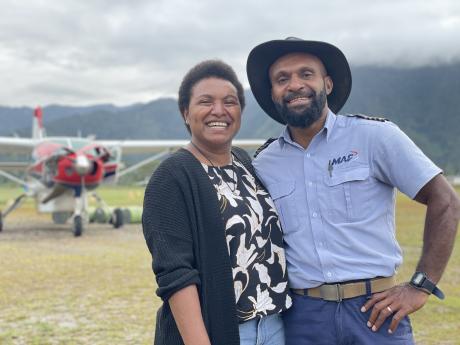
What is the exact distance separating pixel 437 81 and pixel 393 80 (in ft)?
38.7

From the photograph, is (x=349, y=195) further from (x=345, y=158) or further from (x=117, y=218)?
(x=117, y=218)

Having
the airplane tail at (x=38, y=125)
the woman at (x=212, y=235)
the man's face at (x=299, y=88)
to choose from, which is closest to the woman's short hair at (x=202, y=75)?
the woman at (x=212, y=235)

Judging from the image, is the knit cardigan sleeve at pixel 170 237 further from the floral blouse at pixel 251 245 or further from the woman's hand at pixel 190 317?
the floral blouse at pixel 251 245

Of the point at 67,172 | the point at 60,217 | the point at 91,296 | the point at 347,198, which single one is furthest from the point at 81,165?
the point at 347,198

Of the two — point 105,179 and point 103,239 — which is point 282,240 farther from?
point 105,179

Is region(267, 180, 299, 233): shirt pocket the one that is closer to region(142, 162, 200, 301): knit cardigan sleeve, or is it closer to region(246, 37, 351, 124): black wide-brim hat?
region(246, 37, 351, 124): black wide-brim hat

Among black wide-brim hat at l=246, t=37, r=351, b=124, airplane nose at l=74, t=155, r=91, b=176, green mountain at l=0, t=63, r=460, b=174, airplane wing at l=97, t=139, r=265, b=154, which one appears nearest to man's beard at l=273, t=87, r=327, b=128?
black wide-brim hat at l=246, t=37, r=351, b=124

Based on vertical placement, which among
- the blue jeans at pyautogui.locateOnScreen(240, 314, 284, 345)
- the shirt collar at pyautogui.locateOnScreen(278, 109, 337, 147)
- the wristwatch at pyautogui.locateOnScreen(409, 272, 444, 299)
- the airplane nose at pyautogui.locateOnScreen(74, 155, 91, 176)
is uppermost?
the shirt collar at pyautogui.locateOnScreen(278, 109, 337, 147)

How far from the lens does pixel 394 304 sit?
1.72 meters

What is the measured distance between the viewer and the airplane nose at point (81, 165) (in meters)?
12.5

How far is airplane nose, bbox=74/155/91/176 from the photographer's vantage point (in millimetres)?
12492

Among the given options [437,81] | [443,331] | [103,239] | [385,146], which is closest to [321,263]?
[385,146]

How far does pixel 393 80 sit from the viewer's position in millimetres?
144500

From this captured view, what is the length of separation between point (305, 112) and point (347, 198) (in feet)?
1.12
